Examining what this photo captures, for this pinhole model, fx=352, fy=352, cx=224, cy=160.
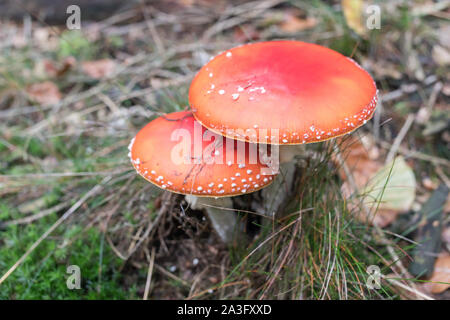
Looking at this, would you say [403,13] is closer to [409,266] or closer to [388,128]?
[388,128]

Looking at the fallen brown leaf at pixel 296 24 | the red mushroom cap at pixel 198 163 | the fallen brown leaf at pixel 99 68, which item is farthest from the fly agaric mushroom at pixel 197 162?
the fallen brown leaf at pixel 296 24

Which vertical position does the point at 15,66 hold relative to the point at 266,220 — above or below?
above

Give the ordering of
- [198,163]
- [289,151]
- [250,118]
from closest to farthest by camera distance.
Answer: [250,118] < [198,163] < [289,151]

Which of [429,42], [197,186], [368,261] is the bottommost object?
[368,261]

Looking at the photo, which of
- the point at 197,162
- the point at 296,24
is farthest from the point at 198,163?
the point at 296,24

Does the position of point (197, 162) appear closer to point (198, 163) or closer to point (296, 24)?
point (198, 163)
